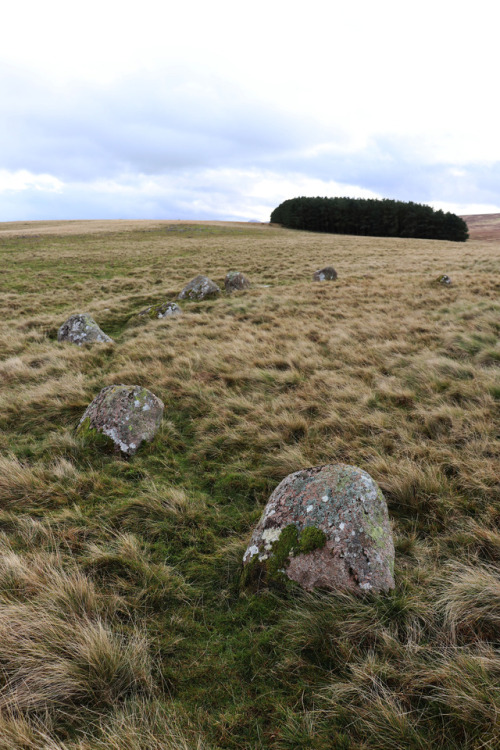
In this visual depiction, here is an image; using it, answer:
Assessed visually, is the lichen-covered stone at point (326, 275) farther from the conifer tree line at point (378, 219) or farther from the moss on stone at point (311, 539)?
the conifer tree line at point (378, 219)

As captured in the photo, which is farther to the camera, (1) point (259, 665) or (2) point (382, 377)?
(2) point (382, 377)

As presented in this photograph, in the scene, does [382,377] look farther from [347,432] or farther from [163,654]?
[163,654]

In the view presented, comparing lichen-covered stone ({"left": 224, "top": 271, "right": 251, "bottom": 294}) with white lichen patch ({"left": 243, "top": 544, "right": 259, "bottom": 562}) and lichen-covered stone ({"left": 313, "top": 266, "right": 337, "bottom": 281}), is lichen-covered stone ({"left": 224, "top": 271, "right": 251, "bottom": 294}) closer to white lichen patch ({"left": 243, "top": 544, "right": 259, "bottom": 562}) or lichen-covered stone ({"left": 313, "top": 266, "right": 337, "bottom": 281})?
lichen-covered stone ({"left": 313, "top": 266, "right": 337, "bottom": 281})

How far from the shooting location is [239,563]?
283 centimetres

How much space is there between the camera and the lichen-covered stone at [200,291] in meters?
14.6

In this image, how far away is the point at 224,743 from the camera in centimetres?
174

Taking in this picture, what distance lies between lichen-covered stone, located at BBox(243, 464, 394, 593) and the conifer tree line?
76.0m

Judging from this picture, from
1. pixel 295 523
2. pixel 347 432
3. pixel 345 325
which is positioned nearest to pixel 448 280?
pixel 345 325

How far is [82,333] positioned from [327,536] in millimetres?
9084

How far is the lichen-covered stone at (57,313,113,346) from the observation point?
31.3 ft

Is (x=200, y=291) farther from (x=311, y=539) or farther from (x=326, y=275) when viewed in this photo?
(x=311, y=539)

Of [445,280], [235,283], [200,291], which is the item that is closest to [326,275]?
[235,283]

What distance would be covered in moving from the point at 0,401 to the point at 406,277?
16679 millimetres

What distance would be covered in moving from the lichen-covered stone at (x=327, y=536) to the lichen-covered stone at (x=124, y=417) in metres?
2.42
